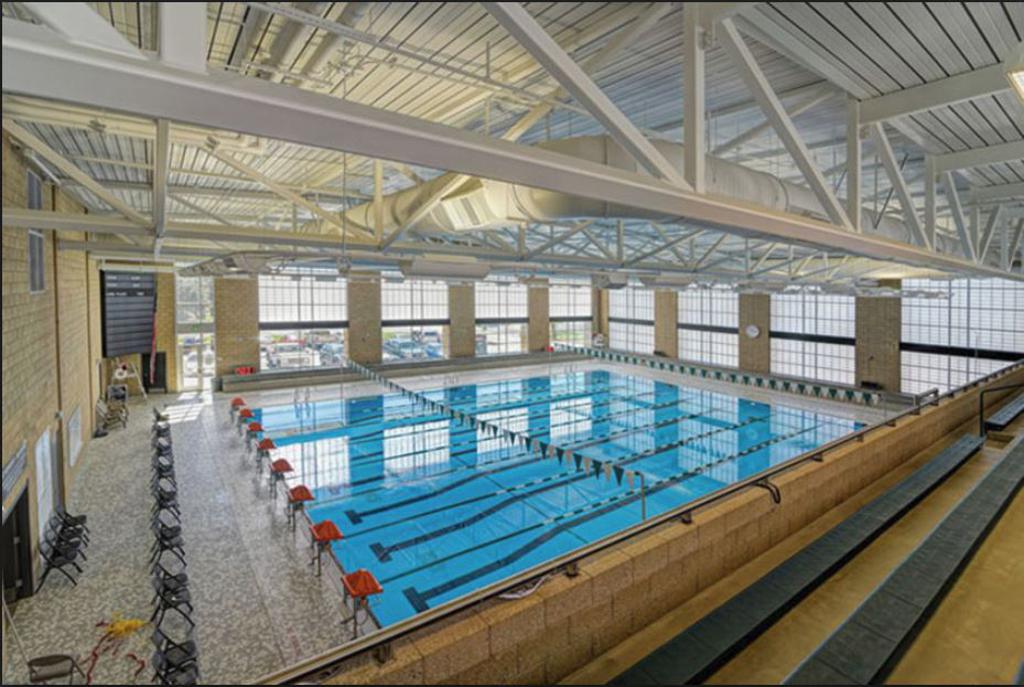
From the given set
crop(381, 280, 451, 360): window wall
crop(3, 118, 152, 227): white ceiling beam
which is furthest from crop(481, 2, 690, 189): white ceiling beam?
crop(381, 280, 451, 360): window wall

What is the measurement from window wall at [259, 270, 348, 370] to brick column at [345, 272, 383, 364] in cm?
33

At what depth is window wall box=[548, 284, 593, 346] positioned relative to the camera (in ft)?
95.9

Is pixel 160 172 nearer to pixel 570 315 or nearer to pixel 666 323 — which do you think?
pixel 666 323

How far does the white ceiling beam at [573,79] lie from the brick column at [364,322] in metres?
20.7

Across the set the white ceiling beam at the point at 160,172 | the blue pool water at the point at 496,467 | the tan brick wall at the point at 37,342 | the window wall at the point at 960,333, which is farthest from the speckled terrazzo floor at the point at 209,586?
the window wall at the point at 960,333

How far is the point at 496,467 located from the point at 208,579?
20.9 feet

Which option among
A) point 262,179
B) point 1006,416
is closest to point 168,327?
point 262,179

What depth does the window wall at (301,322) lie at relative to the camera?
822 inches

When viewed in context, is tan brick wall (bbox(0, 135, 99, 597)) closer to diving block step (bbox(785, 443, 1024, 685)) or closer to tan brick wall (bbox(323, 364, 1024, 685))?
tan brick wall (bbox(323, 364, 1024, 685))

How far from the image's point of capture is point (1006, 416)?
300 inches

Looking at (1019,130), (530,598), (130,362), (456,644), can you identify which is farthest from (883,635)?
(130,362)

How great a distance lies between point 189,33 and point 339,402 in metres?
17.0

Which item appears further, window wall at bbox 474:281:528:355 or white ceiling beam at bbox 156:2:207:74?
window wall at bbox 474:281:528:355

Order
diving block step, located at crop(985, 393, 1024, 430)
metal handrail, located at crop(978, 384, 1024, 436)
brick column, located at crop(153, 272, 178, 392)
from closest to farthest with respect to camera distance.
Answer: diving block step, located at crop(985, 393, 1024, 430) < metal handrail, located at crop(978, 384, 1024, 436) < brick column, located at crop(153, 272, 178, 392)
